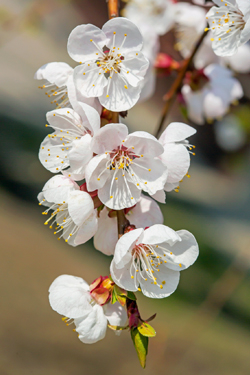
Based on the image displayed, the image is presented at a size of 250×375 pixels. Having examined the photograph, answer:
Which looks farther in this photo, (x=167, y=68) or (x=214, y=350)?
(x=214, y=350)

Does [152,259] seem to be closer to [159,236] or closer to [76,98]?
[159,236]

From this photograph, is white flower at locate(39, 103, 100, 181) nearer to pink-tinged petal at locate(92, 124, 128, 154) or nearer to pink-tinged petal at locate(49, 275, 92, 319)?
pink-tinged petal at locate(92, 124, 128, 154)

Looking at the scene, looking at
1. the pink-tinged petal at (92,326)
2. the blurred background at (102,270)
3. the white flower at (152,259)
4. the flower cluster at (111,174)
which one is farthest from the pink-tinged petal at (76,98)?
the blurred background at (102,270)

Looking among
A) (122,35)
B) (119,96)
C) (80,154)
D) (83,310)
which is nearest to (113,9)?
(122,35)

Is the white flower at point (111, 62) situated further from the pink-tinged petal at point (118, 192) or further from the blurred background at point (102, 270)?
the blurred background at point (102, 270)

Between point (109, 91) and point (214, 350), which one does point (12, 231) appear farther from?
point (109, 91)

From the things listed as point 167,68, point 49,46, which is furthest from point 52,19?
point 167,68
